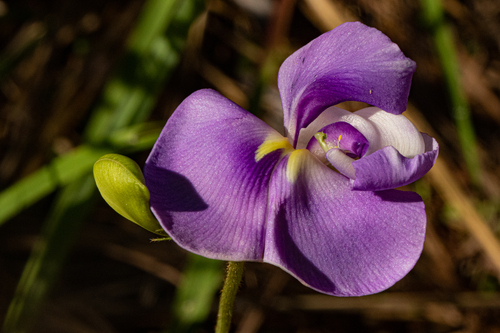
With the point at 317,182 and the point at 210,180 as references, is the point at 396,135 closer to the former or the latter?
the point at 317,182

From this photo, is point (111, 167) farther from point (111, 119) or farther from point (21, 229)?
point (21, 229)

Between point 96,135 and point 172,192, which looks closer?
point 172,192

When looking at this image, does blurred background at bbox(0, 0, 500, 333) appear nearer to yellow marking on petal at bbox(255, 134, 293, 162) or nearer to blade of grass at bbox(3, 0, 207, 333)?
blade of grass at bbox(3, 0, 207, 333)

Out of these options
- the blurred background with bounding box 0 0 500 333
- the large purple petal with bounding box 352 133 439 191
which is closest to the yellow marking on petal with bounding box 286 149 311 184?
the large purple petal with bounding box 352 133 439 191

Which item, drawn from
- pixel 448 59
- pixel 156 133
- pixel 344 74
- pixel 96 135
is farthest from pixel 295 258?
pixel 448 59

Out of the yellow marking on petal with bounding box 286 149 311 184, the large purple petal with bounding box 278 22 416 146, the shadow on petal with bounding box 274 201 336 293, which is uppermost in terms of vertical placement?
the large purple petal with bounding box 278 22 416 146

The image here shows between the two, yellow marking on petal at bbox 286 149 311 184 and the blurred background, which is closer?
yellow marking on petal at bbox 286 149 311 184

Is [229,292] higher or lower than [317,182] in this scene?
lower
